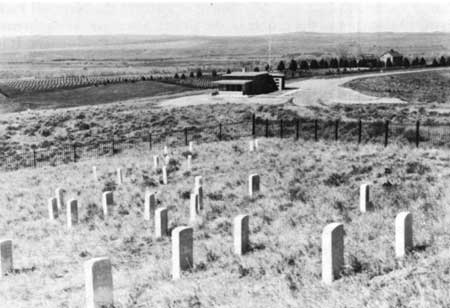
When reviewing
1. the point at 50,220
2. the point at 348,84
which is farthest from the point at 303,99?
the point at 50,220

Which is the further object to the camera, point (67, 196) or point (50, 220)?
point (67, 196)

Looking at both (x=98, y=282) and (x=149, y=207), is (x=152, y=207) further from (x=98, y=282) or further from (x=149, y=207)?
(x=98, y=282)

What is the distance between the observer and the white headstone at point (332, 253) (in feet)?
25.7

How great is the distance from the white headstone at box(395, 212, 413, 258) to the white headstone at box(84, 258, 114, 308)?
3960 millimetres

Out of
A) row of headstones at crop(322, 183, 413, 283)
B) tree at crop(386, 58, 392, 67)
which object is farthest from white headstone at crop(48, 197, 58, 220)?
tree at crop(386, 58, 392, 67)

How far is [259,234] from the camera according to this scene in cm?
1133

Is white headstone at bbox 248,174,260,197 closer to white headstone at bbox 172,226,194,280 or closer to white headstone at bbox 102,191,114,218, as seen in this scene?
white headstone at bbox 102,191,114,218

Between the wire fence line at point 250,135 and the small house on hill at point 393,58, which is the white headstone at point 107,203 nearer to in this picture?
the wire fence line at point 250,135

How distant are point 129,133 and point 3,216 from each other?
79.3 ft

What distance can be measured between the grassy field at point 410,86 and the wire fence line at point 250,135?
2561cm

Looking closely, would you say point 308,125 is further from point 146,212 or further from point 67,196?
point 146,212

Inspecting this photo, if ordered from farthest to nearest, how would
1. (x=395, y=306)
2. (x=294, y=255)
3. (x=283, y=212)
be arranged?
1. (x=283, y=212)
2. (x=294, y=255)
3. (x=395, y=306)

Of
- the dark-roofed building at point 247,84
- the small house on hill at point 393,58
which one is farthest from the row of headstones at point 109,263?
the small house on hill at point 393,58

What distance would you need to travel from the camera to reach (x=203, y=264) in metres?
9.66
